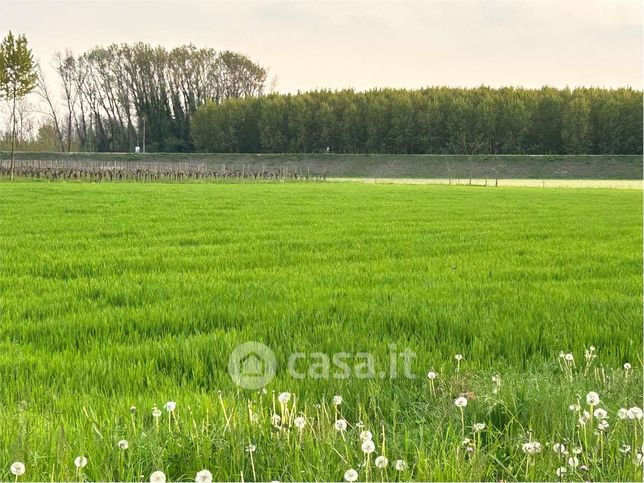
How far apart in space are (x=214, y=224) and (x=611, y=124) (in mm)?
69338

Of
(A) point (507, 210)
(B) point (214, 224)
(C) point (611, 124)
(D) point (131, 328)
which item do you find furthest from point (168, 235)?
(C) point (611, 124)

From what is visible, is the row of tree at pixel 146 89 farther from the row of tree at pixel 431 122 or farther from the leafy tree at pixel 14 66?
the leafy tree at pixel 14 66

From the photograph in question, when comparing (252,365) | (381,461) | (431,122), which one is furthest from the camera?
(431,122)

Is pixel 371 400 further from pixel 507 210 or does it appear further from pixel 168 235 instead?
pixel 507 210

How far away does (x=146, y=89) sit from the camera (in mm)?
84312

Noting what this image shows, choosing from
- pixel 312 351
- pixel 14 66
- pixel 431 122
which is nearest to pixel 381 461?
pixel 312 351

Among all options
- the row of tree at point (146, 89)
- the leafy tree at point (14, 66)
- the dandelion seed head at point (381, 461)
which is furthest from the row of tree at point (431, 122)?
the dandelion seed head at point (381, 461)

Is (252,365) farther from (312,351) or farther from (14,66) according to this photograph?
(14,66)

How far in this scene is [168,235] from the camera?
928 cm

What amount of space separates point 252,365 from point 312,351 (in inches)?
16.0

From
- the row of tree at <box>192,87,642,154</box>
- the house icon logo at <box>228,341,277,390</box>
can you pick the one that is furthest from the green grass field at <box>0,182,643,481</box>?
the row of tree at <box>192,87,642,154</box>

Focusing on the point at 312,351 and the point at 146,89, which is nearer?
the point at 312,351

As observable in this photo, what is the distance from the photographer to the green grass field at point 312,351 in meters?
1.98

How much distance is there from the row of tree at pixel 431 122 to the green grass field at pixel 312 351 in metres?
66.2
